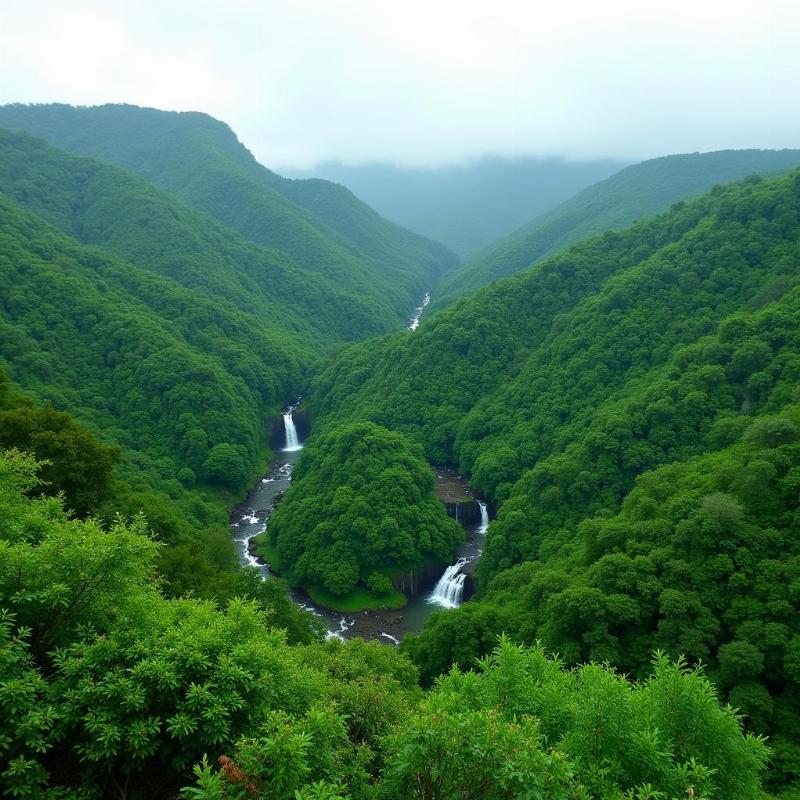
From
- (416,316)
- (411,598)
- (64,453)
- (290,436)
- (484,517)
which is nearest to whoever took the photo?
(64,453)

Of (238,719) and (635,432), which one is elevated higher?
(238,719)

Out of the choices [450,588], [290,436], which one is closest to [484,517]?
[450,588]

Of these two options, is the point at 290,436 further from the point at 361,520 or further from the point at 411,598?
the point at 411,598

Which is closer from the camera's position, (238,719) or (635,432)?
(238,719)

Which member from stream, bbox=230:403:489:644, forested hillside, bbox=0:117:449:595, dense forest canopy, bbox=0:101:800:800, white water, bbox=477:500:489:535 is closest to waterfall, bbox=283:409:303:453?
forested hillside, bbox=0:117:449:595

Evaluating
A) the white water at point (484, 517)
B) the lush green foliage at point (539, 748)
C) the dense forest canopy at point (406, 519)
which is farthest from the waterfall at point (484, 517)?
the lush green foliage at point (539, 748)

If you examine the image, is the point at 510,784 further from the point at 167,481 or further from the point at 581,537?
the point at 167,481

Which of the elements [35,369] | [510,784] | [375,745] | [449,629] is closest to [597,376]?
[449,629]
